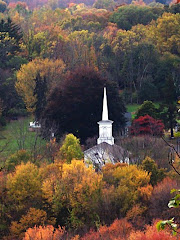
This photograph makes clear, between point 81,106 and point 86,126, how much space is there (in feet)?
5.50

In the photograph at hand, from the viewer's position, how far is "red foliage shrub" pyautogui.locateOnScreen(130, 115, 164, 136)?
3588 centimetres

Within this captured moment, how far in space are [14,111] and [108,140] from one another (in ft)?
47.6

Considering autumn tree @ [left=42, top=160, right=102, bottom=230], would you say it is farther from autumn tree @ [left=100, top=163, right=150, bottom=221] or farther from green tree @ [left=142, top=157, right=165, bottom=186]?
green tree @ [left=142, top=157, right=165, bottom=186]

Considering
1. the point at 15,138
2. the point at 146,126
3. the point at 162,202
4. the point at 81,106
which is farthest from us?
the point at 15,138

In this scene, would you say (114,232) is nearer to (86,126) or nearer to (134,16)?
(86,126)

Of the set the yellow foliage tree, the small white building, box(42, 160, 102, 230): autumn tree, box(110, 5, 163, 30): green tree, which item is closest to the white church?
box(42, 160, 102, 230): autumn tree

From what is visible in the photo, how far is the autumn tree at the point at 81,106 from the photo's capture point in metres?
38.0

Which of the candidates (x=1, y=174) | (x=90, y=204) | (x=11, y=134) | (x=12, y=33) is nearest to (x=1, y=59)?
(x=12, y=33)

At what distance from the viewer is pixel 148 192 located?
77.8 feet

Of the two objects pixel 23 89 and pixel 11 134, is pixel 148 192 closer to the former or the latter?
pixel 11 134

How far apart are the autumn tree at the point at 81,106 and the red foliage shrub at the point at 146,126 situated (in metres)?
2.02

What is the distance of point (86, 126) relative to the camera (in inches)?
1483

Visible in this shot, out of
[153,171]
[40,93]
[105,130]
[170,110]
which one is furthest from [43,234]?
[40,93]

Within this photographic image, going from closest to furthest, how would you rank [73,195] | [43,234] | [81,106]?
[43,234], [73,195], [81,106]
